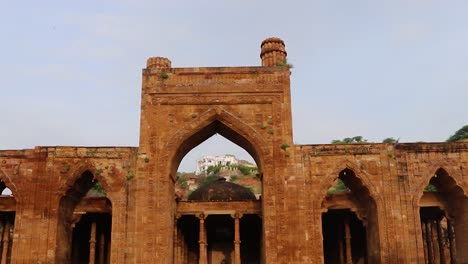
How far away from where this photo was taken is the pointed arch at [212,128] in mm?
18062

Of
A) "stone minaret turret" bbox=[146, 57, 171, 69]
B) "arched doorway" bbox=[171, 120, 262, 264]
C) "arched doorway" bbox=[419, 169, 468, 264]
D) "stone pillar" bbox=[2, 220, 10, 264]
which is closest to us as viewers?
"arched doorway" bbox=[419, 169, 468, 264]

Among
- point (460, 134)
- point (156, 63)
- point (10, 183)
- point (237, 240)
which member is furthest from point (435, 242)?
point (460, 134)

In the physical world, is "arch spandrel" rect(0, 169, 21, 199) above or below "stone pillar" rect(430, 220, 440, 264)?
above

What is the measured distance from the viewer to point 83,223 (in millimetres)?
22250

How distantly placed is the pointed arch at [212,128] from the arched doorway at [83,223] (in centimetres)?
333

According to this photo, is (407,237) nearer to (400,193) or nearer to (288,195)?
(400,193)

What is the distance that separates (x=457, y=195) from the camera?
18.4 m

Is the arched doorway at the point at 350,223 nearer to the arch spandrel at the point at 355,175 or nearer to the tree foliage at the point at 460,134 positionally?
the arch spandrel at the point at 355,175

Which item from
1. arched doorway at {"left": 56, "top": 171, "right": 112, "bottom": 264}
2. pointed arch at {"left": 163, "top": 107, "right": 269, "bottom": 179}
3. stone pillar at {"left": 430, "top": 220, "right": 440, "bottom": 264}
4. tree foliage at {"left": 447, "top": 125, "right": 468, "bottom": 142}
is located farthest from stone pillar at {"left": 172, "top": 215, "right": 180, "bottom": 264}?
tree foliage at {"left": 447, "top": 125, "right": 468, "bottom": 142}

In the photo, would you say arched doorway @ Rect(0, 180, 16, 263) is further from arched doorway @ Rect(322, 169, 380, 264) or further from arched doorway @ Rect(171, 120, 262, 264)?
arched doorway @ Rect(322, 169, 380, 264)

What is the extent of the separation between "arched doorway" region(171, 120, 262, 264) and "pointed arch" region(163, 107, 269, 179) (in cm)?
6

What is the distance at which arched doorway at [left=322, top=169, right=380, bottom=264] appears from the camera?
18219mm

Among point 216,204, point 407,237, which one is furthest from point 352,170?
point 216,204

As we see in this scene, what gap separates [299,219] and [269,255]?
165 centimetres
